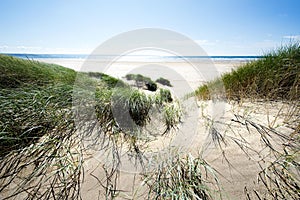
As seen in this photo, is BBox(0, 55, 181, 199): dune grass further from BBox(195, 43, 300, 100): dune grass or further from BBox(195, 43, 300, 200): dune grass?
BBox(195, 43, 300, 100): dune grass

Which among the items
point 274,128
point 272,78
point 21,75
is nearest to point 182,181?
point 274,128

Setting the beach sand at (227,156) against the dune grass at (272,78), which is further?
the dune grass at (272,78)

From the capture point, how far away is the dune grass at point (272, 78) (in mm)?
2680

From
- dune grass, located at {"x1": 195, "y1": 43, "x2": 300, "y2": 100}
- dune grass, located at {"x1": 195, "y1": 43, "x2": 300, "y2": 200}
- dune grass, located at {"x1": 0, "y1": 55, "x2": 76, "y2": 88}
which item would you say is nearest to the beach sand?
A: dune grass, located at {"x1": 195, "y1": 43, "x2": 300, "y2": 200}

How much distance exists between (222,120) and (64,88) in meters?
1.76

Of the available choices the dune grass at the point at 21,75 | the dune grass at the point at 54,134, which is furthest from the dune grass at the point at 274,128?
the dune grass at the point at 21,75

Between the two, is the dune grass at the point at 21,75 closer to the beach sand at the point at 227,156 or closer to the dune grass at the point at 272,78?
the beach sand at the point at 227,156

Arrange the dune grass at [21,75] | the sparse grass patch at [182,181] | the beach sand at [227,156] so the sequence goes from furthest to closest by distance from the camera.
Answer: the dune grass at [21,75] → the beach sand at [227,156] → the sparse grass patch at [182,181]

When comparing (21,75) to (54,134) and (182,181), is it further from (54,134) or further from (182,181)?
(182,181)

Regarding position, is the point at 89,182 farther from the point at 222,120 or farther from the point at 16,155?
the point at 222,120

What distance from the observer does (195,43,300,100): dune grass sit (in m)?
2.68

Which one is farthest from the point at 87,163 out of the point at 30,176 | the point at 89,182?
the point at 30,176

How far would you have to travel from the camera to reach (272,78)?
2.92 meters

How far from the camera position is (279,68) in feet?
9.75
